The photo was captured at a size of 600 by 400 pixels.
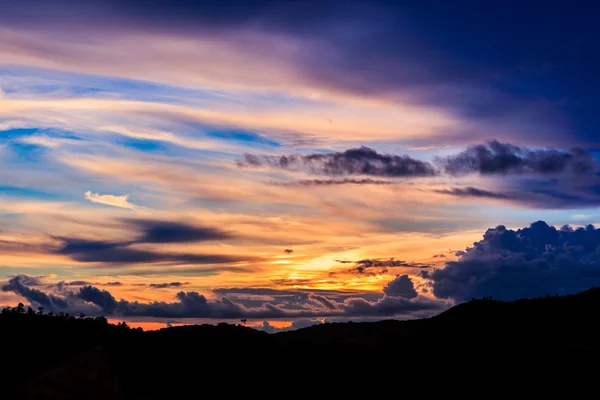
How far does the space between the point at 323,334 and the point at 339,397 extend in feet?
42.4

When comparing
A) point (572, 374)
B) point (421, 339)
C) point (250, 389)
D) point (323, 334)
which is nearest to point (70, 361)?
point (250, 389)

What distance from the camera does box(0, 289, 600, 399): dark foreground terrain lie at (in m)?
35.1

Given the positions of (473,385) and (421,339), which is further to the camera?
(421,339)

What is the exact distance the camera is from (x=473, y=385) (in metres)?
37.8

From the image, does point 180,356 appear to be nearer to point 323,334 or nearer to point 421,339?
point 323,334

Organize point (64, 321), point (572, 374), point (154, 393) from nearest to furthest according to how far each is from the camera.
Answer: point (154, 393), point (572, 374), point (64, 321)

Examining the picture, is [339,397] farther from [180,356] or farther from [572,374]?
[572,374]

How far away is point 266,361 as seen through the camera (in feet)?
128

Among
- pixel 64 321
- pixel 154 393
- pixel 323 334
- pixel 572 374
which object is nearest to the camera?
pixel 154 393

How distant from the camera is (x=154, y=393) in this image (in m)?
34.6

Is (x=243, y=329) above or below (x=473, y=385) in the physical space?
above

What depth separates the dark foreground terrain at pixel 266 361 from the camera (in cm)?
3509

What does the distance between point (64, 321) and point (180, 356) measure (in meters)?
11.5

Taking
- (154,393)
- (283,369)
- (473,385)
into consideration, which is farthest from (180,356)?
(473,385)
